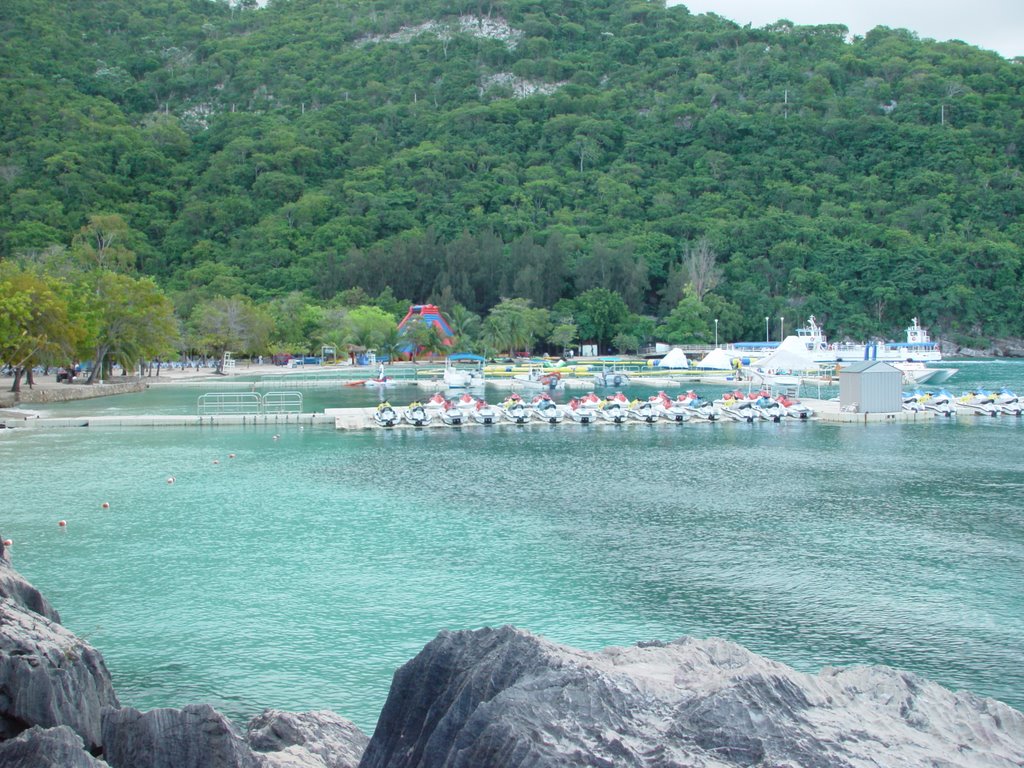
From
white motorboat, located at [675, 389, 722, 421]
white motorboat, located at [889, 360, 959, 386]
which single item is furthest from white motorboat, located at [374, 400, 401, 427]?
white motorboat, located at [889, 360, 959, 386]

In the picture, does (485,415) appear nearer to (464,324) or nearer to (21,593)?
(21,593)

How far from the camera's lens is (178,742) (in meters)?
5.88

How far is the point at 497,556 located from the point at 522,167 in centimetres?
11872

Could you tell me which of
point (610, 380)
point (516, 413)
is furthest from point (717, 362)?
point (516, 413)

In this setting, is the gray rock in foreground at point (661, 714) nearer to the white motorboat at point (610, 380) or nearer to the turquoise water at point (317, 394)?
the turquoise water at point (317, 394)

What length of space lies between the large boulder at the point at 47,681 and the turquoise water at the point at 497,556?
7.20 feet

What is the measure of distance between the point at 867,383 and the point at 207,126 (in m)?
135

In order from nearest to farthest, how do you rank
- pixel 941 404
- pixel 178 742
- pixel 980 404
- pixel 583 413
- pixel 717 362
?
pixel 178 742
pixel 583 413
pixel 941 404
pixel 980 404
pixel 717 362

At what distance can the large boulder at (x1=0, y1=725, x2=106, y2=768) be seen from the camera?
5.43 m

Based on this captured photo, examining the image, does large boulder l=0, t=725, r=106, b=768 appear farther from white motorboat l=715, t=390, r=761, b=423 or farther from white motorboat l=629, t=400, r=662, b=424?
white motorboat l=715, t=390, r=761, b=423

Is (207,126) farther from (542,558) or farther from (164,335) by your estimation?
(542,558)

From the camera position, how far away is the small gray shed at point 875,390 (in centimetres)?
3506

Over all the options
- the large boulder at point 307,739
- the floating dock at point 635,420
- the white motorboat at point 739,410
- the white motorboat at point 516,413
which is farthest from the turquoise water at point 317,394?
the large boulder at point 307,739

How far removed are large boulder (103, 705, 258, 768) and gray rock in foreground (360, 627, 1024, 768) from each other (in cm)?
91
